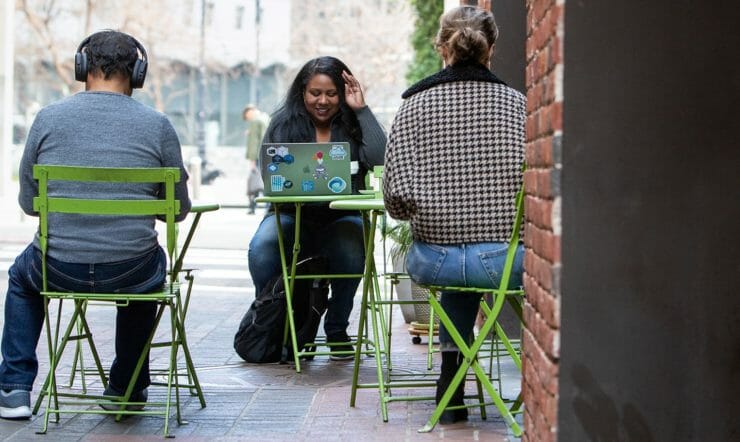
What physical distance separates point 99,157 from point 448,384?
169cm

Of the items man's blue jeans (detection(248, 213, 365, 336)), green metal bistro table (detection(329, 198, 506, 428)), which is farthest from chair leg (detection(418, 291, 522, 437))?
man's blue jeans (detection(248, 213, 365, 336))

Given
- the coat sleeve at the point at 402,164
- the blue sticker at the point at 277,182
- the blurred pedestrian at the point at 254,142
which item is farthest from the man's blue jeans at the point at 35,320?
the blurred pedestrian at the point at 254,142

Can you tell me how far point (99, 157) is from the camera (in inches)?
209

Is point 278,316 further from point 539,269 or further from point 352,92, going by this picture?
point 539,269

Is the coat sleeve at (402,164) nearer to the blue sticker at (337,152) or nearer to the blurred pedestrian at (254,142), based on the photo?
the blue sticker at (337,152)

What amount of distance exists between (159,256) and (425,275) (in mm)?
1117

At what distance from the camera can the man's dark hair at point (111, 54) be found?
5492 mm

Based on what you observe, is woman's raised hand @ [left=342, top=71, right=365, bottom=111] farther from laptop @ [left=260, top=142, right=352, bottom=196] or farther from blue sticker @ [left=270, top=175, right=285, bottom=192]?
blue sticker @ [left=270, top=175, right=285, bottom=192]

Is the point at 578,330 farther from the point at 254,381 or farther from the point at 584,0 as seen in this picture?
the point at 254,381

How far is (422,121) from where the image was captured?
516 cm

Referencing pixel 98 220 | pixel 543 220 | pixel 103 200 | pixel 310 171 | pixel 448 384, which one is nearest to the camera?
pixel 543 220

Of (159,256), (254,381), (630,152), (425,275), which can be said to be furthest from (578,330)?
(254,381)

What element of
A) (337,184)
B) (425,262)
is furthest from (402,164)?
(337,184)

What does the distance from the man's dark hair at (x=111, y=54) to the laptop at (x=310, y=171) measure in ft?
4.63
